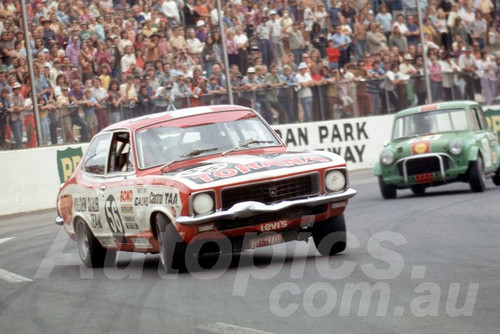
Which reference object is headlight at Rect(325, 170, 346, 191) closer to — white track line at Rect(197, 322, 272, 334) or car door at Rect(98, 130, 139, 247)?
car door at Rect(98, 130, 139, 247)

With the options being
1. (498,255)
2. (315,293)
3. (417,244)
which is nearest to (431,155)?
(417,244)

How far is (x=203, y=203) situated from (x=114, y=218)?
5.32 feet

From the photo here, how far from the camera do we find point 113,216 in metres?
10.2

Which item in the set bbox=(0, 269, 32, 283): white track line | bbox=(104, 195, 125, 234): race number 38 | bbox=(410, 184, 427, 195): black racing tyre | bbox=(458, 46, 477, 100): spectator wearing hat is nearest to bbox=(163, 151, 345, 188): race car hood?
bbox=(104, 195, 125, 234): race number 38

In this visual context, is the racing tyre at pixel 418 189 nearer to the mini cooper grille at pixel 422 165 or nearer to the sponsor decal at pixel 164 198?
the mini cooper grille at pixel 422 165

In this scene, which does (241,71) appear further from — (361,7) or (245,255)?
(245,255)

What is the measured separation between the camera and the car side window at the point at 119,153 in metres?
10.3

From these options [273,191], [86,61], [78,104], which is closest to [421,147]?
[78,104]

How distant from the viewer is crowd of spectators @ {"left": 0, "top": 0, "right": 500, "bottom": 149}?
20125 millimetres

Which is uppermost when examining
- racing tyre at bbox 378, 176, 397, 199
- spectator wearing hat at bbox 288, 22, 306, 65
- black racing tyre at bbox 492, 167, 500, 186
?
spectator wearing hat at bbox 288, 22, 306, 65

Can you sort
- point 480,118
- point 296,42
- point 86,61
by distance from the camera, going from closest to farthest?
point 480,118, point 86,61, point 296,42

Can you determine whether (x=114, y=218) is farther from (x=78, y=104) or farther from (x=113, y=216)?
(x=78, y=104)

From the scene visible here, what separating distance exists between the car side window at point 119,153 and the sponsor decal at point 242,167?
1.26m

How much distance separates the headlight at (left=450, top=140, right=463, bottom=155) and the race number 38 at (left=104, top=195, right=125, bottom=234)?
7.83 m
